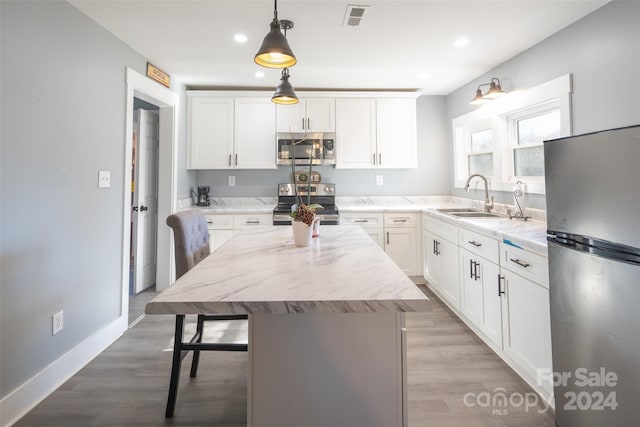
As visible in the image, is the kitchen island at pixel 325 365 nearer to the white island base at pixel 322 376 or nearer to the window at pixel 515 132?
the white island base at pixel 322 376

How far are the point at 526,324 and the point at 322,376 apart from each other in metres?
1.42

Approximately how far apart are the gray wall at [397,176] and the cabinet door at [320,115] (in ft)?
1.78

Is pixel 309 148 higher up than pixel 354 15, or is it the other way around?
pixel 354 15

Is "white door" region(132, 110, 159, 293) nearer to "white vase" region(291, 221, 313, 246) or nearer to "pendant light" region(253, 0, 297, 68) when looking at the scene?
"pendant light" region(253, 0, 297, 68)

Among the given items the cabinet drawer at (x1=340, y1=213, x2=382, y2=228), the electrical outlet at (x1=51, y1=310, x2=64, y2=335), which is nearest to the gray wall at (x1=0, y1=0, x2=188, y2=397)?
the electrical outlet at (x1=51, y1=310, x2=64, y2=335)

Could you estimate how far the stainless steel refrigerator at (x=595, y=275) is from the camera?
1111 millimetres

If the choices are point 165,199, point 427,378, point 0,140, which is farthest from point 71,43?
point 427,378

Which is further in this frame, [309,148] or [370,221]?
[309,148]

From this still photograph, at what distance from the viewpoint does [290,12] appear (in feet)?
7.01

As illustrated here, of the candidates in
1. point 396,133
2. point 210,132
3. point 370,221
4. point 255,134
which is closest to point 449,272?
point 370,221

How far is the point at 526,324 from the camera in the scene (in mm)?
1842

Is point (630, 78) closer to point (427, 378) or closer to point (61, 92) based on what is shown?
point (427, 378)

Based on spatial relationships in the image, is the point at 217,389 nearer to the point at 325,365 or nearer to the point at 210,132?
the point at 325,365

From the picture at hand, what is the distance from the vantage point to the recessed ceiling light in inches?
101
